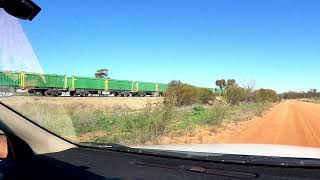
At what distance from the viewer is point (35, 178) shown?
3023 mm

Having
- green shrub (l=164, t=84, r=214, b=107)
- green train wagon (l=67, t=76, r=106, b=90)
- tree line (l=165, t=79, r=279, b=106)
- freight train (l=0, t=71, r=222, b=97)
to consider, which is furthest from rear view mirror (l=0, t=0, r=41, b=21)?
green train wagon (l=67, t=76, r=106, b=90)

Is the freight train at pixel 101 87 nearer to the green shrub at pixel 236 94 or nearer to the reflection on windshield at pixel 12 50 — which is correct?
the green shrub at pixel 236 94

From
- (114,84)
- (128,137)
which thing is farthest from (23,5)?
(114,84)

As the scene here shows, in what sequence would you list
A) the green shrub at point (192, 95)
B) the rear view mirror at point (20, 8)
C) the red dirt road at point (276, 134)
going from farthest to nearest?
the green shrub at point (192, 95) < the red dirt road at point (276, 134) < the rear view mirror at point (20, 8)

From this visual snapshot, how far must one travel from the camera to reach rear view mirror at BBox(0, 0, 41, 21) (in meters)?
2.43

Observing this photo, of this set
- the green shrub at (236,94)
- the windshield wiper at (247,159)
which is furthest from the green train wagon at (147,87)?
the windshield wiper at (247,159)

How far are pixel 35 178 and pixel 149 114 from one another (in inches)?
549

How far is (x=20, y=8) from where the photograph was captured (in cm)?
246

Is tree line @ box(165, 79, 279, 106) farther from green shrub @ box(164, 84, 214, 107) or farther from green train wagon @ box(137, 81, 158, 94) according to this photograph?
green train wagon @ box(137, 81, 158, 94)

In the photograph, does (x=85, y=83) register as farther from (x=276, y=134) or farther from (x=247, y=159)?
(x=247, y=159)

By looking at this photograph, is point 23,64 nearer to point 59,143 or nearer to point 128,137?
point 59,143

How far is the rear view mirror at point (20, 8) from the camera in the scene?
2430 millimetres

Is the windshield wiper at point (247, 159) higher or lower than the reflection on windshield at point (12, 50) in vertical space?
lower

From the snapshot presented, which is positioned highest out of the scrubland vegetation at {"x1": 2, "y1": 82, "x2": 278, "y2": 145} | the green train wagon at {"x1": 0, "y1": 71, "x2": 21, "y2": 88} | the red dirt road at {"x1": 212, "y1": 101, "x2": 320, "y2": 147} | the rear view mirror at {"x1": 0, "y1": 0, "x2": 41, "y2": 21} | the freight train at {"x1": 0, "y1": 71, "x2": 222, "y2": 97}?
the freight train at {"x1": 0, "y1": 71, "x2": 222, "y2": 97}
